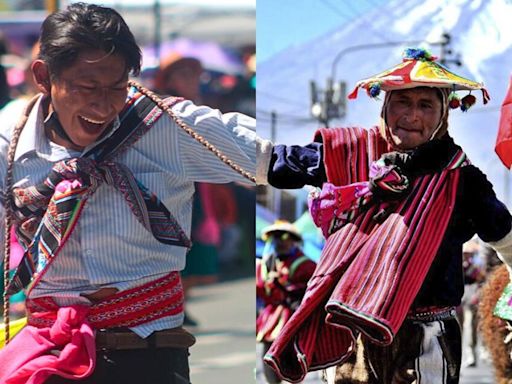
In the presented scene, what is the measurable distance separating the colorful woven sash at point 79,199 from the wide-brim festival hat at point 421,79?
774 millimetres

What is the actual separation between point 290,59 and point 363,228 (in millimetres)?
2252

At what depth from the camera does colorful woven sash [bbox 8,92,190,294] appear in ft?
13.5

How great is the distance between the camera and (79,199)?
4.12 metres

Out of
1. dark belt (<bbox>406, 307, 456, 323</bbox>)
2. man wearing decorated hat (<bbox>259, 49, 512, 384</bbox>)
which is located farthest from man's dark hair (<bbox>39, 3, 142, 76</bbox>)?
dark belt (<bbox>406, 307, 456, 323</bbox>)

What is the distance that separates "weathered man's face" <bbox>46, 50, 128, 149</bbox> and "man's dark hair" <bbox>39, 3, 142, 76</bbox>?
0.03 m

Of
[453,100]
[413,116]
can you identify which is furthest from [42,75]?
[453,100]

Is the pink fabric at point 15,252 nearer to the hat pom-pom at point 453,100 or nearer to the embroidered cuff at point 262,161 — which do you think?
Result: the embroidered cuff at point 262,161

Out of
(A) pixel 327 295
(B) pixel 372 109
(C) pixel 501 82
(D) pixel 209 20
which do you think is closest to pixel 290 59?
(B) pixel 372 109

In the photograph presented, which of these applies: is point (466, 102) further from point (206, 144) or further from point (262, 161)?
point (206, 144)

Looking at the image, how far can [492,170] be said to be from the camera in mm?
5703

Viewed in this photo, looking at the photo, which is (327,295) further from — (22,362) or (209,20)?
(209,20)

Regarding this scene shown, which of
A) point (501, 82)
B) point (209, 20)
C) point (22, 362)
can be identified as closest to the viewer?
point (22, 362)

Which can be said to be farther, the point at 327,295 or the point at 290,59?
the point at 290,59

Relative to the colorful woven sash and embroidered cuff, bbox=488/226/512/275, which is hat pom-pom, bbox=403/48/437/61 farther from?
the colorful woven sash
